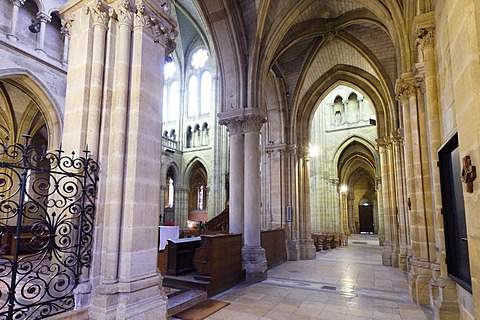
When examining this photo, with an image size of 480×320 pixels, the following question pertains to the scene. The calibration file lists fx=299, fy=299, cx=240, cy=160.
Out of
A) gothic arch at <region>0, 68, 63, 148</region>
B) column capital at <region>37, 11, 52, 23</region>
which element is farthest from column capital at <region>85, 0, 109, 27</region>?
column capital at <region>37, 11, 52, 23</region>

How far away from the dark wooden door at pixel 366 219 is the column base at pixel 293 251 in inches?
956

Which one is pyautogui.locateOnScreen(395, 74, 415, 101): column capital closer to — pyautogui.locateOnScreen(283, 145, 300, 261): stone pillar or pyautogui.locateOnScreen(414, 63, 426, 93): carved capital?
pyautogui.locateOnScreen(414, 63, 426, 93): carved capital

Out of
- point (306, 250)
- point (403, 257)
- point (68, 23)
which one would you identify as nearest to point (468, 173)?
point (68, 23)

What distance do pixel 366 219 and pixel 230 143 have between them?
28.5 meters

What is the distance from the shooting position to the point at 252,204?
24.9 ft

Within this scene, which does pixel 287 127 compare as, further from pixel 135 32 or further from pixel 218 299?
pixel 135 32

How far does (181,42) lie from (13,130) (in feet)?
40.4

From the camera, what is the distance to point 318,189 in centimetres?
2030

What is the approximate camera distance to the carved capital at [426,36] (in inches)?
188

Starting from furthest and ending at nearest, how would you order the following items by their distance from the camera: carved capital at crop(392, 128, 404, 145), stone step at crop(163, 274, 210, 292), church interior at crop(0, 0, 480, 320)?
carved capital at crop(392, 128, 404, 145) → stone step at crop(163, 274, 210, 292) → church interior at crop(0, 0, 480, 320)

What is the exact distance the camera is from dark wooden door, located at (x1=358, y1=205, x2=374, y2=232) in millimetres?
→ 31938

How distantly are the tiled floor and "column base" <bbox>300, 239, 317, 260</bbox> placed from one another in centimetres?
202

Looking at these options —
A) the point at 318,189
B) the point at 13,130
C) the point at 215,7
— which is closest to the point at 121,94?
the point at 215,7

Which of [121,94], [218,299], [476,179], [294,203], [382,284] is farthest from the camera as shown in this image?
[294,203]
